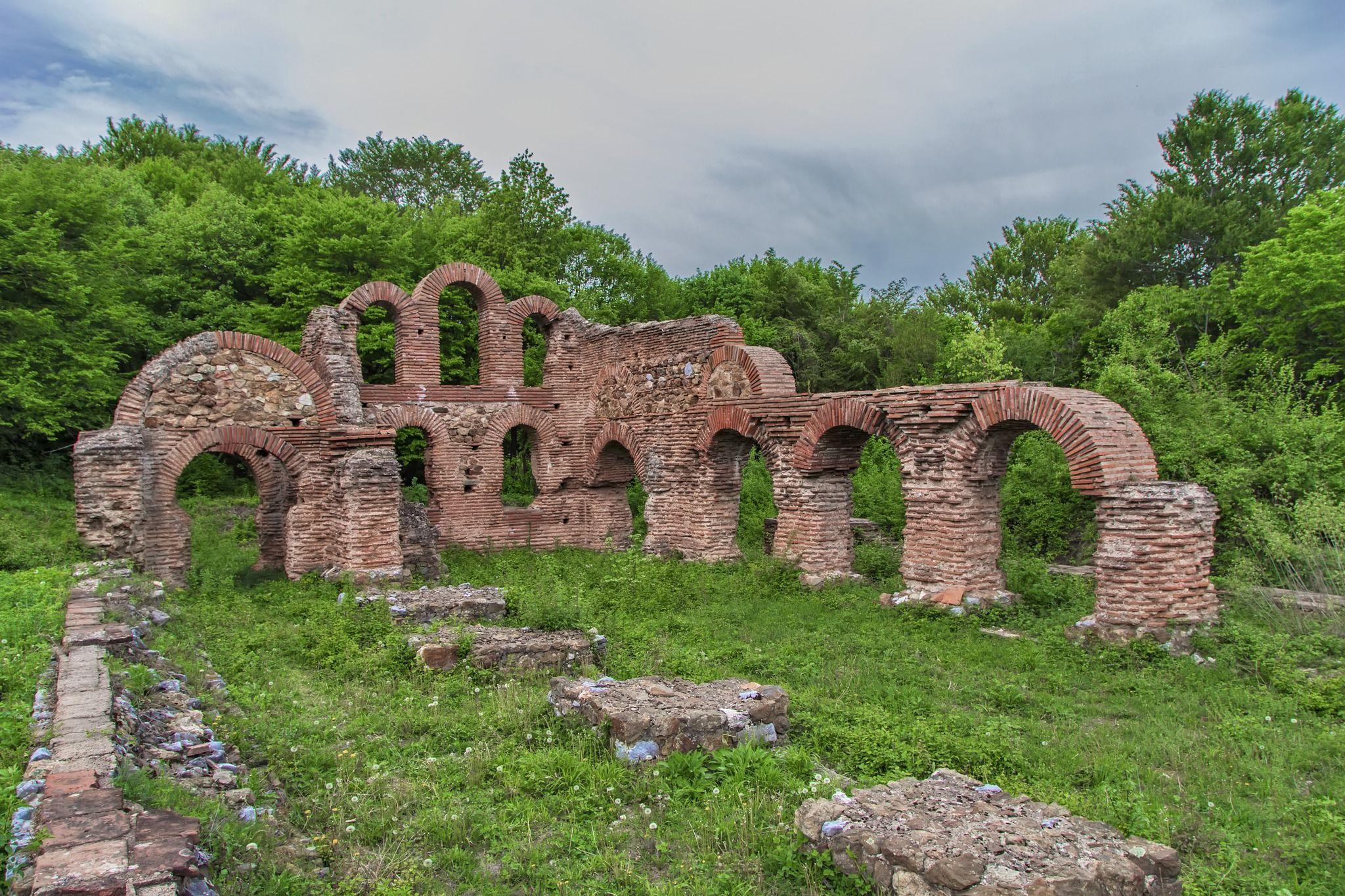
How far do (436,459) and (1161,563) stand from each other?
11.7m

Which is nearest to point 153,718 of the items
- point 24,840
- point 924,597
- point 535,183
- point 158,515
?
point 24,840

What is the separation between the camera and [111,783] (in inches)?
165

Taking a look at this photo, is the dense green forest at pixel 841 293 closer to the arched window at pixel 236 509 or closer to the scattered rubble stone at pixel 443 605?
the arched window at pixel 236 509

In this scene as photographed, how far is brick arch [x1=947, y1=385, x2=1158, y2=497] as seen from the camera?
352 inches

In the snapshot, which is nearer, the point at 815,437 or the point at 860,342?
the point at 815,437

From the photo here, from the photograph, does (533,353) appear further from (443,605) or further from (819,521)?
(443,605)

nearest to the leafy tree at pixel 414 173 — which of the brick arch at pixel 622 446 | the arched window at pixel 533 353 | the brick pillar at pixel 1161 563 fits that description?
the arched window at pixel 533 353

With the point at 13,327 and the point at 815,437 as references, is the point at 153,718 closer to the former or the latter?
the point at 815,437

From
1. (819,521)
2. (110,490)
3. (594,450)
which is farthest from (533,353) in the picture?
(110,490)

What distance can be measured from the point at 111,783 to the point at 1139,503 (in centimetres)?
870

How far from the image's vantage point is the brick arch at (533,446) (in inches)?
631

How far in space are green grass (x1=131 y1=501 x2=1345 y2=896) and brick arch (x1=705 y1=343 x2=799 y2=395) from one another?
12.9 feet

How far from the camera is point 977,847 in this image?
412 centimetres

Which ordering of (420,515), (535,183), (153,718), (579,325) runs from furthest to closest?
(535,183) < (579,325) < (420,515) < (153,718)
